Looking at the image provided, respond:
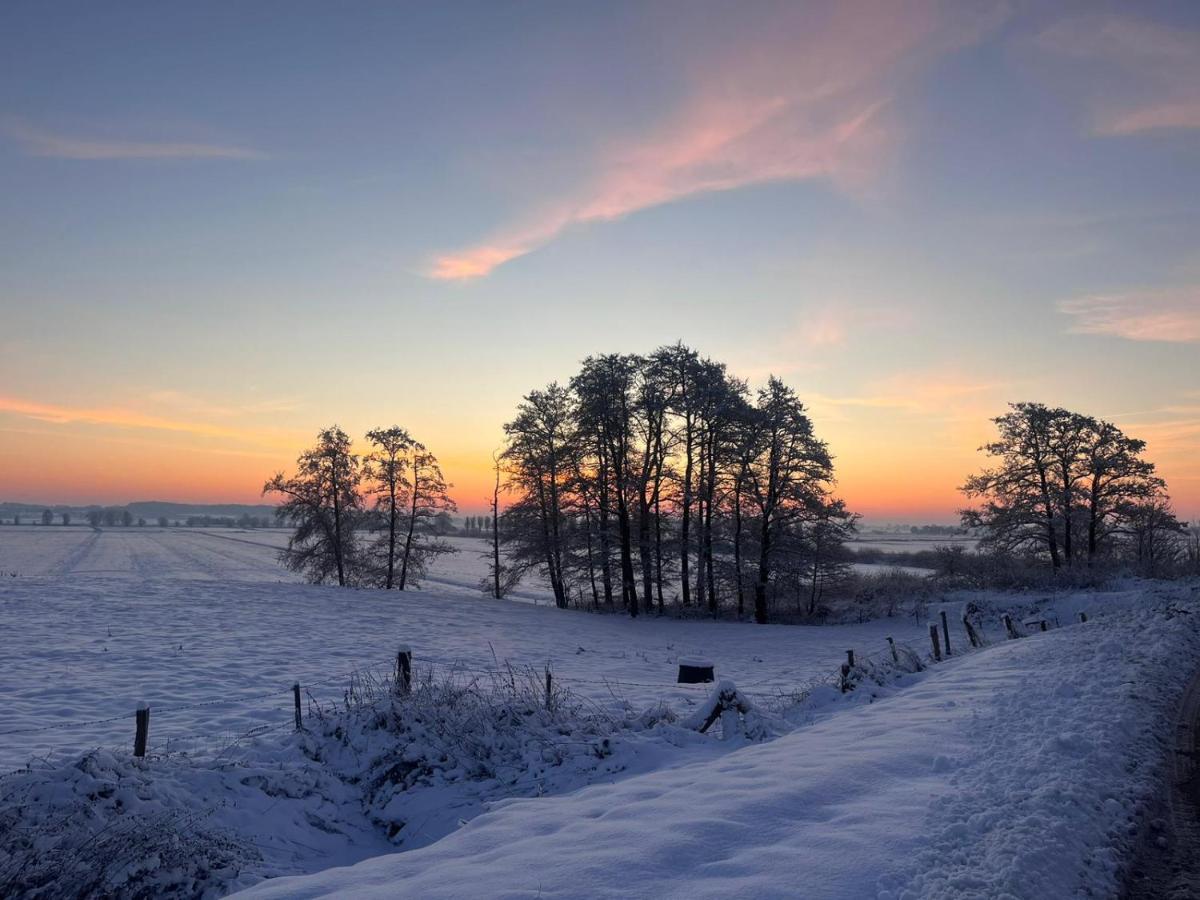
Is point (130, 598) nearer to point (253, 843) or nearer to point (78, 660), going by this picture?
point (78, 660)

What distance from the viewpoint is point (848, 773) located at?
6980 millimetres

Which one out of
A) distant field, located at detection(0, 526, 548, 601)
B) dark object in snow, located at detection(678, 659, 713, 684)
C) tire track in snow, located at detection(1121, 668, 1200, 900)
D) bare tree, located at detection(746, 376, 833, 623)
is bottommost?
distant field, located at detection(0, 526, 548, 601)

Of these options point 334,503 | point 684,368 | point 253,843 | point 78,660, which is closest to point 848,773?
point 253,843

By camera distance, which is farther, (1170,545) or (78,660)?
(1170,545)

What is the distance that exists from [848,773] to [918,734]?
6.90ft

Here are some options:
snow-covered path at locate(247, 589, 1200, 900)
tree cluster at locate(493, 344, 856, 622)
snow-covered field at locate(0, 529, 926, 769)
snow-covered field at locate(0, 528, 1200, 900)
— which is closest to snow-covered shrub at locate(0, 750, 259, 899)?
snow-covered field at locate(0, 528, 1200, 900)

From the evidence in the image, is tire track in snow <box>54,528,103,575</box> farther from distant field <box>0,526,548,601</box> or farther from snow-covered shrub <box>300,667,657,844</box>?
snow-covered shrub <box>300,667,657,844</box>

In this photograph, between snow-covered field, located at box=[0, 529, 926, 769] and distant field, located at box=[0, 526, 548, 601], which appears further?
distant field, located at box=[0, 526, 548, 601]

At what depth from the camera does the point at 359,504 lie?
42.0 m

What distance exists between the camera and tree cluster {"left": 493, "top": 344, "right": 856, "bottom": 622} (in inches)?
1321

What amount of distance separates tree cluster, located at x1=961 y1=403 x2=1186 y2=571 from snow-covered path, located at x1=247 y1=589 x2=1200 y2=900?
1274 inches

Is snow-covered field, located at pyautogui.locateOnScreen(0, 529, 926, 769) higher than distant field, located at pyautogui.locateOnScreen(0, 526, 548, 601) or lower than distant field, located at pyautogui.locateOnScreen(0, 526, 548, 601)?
higher

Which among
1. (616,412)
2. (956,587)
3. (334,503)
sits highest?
(616,412)

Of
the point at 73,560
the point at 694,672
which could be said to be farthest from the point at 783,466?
the point at 73,560
